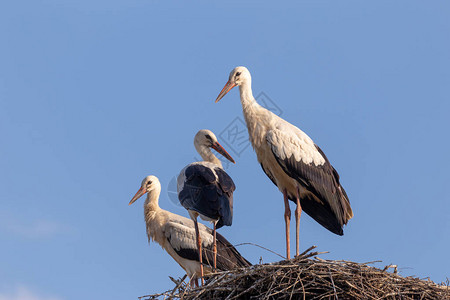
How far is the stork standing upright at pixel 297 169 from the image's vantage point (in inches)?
312

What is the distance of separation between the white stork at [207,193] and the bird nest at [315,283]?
2.01 m

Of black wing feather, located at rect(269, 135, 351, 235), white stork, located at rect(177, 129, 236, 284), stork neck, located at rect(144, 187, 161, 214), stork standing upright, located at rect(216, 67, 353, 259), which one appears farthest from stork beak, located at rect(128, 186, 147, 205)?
black wing feather, located at rect(269, 135, 351, 235)

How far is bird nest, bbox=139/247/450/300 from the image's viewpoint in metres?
5.90

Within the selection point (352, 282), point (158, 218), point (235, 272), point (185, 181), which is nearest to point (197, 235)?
point (185, 181)

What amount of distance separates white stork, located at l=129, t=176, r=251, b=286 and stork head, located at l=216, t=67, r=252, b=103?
1858 millimetres

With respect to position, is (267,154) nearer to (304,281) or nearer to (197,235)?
(197,235)

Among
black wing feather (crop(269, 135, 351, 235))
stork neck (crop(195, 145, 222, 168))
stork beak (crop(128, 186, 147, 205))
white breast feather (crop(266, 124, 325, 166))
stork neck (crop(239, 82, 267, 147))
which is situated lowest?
black wing feather (crop(269, 135, 351, 235))

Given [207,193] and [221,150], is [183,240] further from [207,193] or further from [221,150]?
[207,193]

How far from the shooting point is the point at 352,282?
5.91 meters

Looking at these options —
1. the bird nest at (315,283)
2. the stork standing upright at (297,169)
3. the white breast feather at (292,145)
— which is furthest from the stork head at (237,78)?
the bird nest at (315,283)

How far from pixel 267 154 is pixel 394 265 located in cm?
222

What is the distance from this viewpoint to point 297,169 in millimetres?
7895

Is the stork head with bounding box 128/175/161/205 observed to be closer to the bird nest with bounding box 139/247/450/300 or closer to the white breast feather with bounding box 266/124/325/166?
the white breast feather with bounding box 266/124/325/166

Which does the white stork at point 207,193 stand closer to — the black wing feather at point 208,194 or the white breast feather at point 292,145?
the black wing feather at point 208,194
